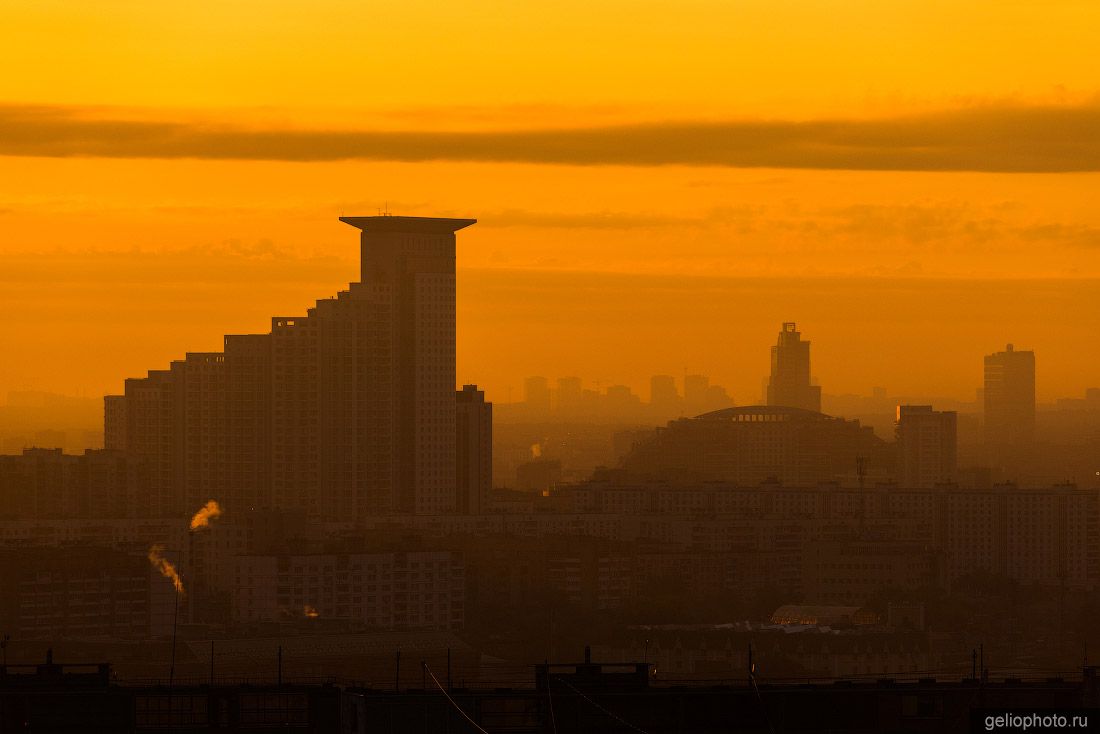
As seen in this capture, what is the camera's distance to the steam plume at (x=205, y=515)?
114806 millimetres

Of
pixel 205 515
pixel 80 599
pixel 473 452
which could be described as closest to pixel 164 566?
pixel 80 599

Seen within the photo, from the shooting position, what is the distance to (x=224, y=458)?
13550 centimetres

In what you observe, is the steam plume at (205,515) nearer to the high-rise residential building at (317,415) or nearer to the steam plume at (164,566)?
the steam plume at (164,566)

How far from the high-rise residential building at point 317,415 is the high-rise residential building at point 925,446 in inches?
1200

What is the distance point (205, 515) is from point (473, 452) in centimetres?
2191

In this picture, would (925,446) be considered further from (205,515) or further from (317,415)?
(205,515)

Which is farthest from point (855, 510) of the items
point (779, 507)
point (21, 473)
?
point (21, 473)

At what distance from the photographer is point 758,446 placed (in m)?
180

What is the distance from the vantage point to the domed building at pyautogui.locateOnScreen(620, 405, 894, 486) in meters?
176

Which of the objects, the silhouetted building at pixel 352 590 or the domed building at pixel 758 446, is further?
the domed building at pixel 758 446

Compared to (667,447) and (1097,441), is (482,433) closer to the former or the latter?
(667,447)

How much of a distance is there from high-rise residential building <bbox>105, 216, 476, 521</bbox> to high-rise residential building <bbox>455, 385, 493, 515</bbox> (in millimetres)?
631

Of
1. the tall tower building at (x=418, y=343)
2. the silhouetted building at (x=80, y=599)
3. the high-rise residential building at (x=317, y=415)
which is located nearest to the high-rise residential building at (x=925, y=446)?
the tall tower building at (x=418, y=343)

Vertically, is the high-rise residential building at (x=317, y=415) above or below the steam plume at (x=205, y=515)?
above
